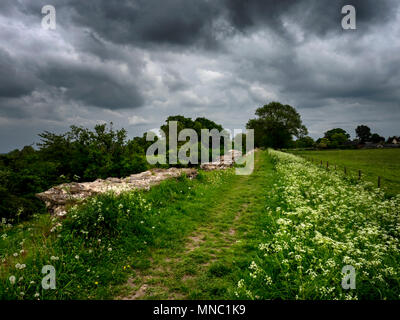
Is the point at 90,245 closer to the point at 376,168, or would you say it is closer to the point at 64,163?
the point at 64,163

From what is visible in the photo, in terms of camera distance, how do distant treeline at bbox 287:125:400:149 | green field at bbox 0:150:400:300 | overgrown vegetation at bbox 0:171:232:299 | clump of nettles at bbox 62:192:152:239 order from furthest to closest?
distant treeline at bbox 287:125:400:149
clump of nettles at bbox 62:192:152:239
overgrown vegetation at bbox 0:171:232:299
green field at bbox 0:150:400:300

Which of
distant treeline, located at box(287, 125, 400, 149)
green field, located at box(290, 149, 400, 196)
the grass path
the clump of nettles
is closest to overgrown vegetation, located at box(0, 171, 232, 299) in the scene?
the clump of nettles

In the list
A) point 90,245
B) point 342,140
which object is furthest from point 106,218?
point 342,140

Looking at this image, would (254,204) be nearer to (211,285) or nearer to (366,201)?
(366,201)

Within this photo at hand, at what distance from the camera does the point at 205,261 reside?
481 centimetres

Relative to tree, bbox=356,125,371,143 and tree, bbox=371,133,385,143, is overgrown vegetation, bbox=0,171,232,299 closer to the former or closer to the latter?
tree, bbox=371,133,385,143

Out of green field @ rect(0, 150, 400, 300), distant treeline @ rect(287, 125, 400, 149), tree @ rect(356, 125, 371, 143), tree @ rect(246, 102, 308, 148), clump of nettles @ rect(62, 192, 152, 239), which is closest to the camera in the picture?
green field @ rect(0, 150, 400, 300)

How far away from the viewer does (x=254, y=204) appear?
917 cm

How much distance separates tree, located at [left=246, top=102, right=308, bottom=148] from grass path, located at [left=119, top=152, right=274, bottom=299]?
195 feet

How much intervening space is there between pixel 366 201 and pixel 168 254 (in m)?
7.30

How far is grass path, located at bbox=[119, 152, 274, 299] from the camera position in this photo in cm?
384

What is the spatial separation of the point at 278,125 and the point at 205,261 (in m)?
64.2

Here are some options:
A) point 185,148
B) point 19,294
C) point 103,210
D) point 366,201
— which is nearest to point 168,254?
point 103,210

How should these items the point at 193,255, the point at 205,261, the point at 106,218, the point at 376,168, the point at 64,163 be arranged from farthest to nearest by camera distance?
the point at 376,168
the point at 64,163
the point at 106,218
the point at 193,255
the point at 205,261
